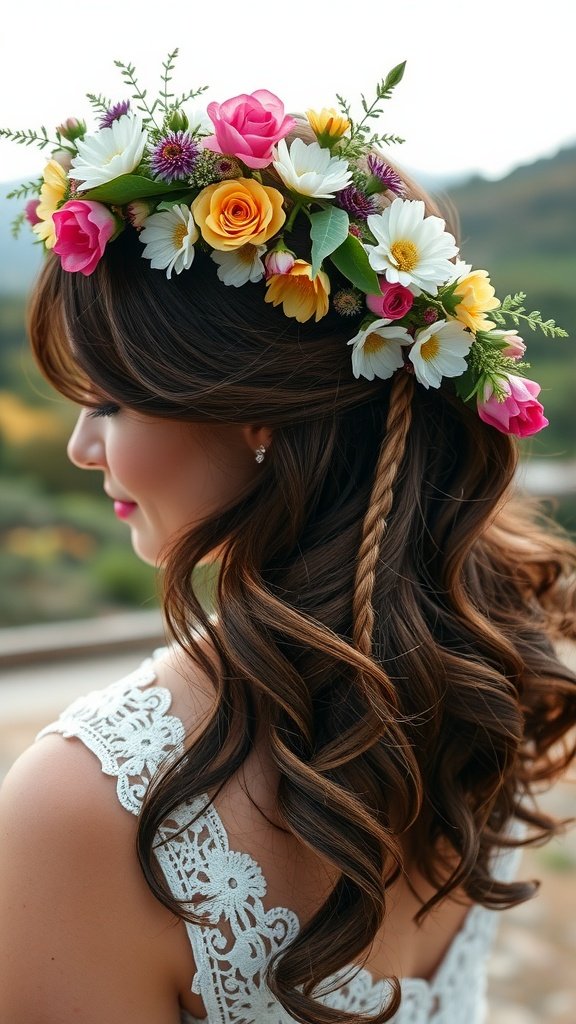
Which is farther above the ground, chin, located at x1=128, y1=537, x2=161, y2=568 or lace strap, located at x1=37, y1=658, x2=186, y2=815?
chin, located at x1=128, y1=537, x2=161, y2=568

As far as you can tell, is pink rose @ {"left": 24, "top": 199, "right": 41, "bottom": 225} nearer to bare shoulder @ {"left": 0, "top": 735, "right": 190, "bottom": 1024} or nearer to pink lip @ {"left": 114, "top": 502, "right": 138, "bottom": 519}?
pink lip @ {"left": 114, "top": 502, "right": 138, "bottom": 519}

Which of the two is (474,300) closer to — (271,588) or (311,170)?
(311,170)

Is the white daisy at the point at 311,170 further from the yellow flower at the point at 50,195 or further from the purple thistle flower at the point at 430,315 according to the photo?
the yellow flower at the point at 50,195

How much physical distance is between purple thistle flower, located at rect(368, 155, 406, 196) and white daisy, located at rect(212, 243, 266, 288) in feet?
0.71

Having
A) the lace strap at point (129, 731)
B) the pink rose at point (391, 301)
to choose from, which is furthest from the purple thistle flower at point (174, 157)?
the lace strap at point (129, 731)

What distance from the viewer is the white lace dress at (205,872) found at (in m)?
1.20

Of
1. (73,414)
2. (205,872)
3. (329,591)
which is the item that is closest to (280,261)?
(329,591)

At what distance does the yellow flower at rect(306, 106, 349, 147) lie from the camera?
1285 millimetres

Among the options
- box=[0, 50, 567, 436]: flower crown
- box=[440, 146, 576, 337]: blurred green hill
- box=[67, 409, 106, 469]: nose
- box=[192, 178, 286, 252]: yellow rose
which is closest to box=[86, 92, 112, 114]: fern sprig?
box=[0, 50, 567, 436]: flower crown

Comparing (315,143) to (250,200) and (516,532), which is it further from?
(516,532)

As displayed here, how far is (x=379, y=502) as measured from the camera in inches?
52.1

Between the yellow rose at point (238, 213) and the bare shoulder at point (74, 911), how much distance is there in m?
0.77

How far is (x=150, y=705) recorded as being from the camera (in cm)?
132

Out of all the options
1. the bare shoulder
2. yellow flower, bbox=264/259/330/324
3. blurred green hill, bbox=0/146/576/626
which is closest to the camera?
the bare shoulder
